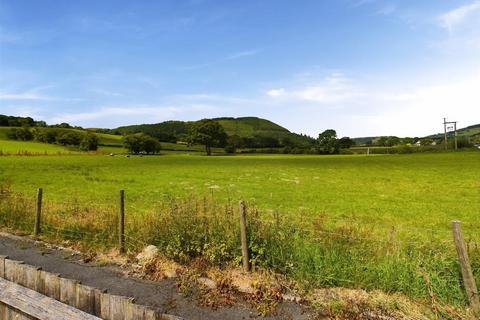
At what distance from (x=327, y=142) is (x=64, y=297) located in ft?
433

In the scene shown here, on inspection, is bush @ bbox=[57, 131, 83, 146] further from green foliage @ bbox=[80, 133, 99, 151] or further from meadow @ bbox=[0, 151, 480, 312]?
meadow @ bbox=[0, 151, 480, 312]

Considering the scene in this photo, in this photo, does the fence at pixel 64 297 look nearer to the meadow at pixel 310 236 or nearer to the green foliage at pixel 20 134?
the meadow at pixel 310 236

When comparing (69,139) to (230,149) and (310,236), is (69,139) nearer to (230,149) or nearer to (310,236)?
(230,149)

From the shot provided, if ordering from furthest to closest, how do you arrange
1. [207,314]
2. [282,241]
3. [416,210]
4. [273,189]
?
[273,189]
[416,210]
[282,241]
[207,314]

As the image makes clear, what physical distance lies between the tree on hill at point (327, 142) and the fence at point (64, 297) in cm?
12834

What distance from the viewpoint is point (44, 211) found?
48.2 feet

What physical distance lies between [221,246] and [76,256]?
4.43 meters

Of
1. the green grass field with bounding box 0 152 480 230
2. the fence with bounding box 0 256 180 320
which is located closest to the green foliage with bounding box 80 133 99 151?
the green grass field with bounding box 0 152 480 230

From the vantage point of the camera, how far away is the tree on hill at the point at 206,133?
121250 mm

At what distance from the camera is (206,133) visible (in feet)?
401

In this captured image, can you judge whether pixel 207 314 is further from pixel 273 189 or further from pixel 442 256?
pixel 273 189

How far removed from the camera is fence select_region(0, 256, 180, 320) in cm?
448

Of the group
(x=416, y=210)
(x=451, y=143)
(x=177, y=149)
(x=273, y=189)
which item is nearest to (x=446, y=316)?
(x=416, y=210)

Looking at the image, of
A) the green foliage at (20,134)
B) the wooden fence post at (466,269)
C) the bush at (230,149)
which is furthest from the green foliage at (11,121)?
the wooden fence post at (466,269)
